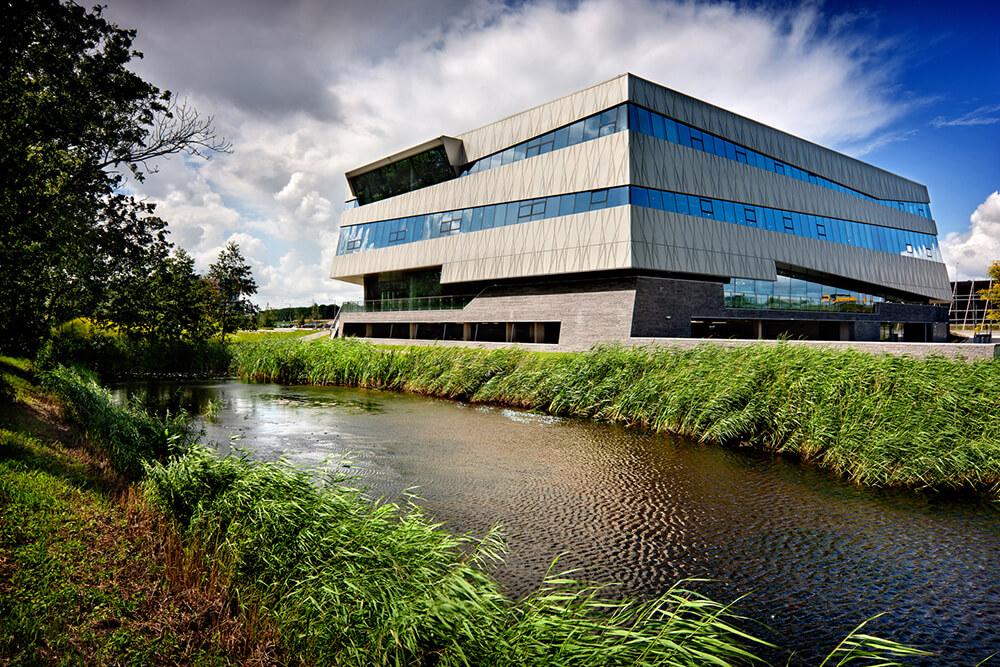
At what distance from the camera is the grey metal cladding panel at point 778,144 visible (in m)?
26.0

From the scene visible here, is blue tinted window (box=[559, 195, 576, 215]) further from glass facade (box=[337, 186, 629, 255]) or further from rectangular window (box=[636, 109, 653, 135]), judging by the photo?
rectangular window (box=[636, 109, 653, 135])

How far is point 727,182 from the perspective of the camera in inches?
1094

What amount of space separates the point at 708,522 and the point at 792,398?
572 centimetres

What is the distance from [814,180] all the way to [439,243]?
23775mm

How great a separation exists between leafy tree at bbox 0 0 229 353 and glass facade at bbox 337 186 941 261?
17.1m

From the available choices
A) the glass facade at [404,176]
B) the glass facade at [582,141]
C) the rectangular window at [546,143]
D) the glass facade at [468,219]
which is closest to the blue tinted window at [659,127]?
the glass facade at [582,141]

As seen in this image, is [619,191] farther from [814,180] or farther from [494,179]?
[814,180]

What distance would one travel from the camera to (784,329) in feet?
96.5

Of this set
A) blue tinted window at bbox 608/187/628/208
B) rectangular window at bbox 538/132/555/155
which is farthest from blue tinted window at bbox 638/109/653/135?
rectangular window at bbox 538/132/555/155

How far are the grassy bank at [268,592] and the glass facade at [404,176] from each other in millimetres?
29812

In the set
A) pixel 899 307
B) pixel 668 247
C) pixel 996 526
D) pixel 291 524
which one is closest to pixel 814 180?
pixel 899 307

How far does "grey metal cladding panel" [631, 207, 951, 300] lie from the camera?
24578 millimetres

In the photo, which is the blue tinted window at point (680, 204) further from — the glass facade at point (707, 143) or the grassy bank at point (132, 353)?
the grassy bank at point (132, 353)

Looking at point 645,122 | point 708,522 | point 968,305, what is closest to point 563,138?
point 645,122
